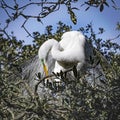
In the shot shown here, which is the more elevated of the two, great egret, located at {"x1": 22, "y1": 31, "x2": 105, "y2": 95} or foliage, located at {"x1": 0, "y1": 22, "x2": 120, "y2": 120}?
great egret, located at {"x1": 22, "y1": 31, "x2": 105, "y2": 95}

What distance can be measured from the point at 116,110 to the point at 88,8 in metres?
0.55

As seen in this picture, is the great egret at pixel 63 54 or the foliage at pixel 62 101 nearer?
the foliage at pixel 62 101

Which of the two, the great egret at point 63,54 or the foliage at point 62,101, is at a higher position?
the great egret at point 63,54

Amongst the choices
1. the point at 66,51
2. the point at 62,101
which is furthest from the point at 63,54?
the point at 62,101

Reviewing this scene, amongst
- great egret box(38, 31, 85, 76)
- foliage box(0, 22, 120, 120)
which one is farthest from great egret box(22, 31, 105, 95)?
Result: foliage box(0, 22, 120, 120)

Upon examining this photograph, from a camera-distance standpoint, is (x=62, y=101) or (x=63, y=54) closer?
(x=62, y=101)

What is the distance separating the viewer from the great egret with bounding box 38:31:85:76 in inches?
240

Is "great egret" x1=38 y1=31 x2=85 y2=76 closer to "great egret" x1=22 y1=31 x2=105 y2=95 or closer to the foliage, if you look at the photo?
"great egret" x1=22 y1=31 x2=105 y2=95

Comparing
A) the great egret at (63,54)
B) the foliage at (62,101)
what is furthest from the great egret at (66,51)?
the foliage at (62,101)

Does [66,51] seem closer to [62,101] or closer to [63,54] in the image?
[63,54]

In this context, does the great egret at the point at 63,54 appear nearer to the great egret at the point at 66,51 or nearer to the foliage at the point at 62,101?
the great egret at the point at 66,51

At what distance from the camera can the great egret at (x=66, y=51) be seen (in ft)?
20.0

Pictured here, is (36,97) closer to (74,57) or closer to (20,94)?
(20,94)

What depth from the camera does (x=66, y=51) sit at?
243 inches
